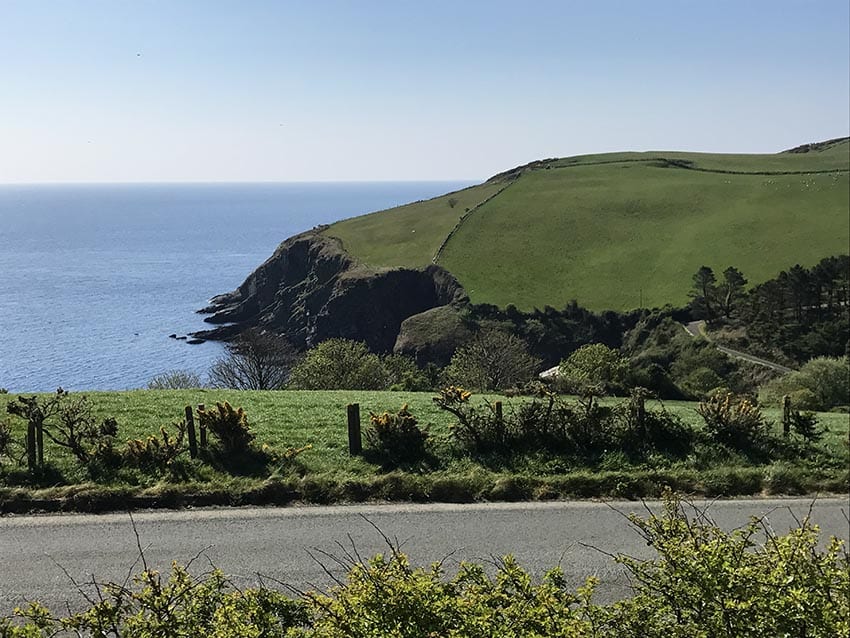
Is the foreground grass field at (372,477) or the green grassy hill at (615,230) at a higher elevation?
the green grassy hill at (615,230)

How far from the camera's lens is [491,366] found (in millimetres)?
47938

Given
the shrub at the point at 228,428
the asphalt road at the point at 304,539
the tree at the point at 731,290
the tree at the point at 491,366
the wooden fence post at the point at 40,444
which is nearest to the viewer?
the asphalt road at the point at 304,539

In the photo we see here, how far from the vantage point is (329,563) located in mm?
9781

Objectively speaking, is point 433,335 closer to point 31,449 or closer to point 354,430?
point 354,430

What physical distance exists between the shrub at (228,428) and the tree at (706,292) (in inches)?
3057

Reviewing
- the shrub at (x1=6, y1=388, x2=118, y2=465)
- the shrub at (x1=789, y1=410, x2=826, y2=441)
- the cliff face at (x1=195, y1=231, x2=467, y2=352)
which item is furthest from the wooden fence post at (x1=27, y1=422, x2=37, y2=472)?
the cliff face at (x1=195, y1=231, x2=467, y2=352)

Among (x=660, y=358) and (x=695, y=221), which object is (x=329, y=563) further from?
(x=695, y=221)

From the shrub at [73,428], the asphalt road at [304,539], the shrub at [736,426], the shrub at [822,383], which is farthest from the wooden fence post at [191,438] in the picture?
the shrub at [822,383]

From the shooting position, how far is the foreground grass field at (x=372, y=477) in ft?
38.7

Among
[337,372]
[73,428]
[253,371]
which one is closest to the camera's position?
[73,428]

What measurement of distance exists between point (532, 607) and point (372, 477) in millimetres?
7410

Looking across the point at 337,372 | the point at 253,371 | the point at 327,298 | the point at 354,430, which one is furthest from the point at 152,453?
the point at 327,298

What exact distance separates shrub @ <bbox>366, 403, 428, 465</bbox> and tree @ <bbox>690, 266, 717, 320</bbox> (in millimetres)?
75360

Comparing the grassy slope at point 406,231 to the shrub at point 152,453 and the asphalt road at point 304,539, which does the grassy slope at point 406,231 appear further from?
the asphalt road at point 304,539
